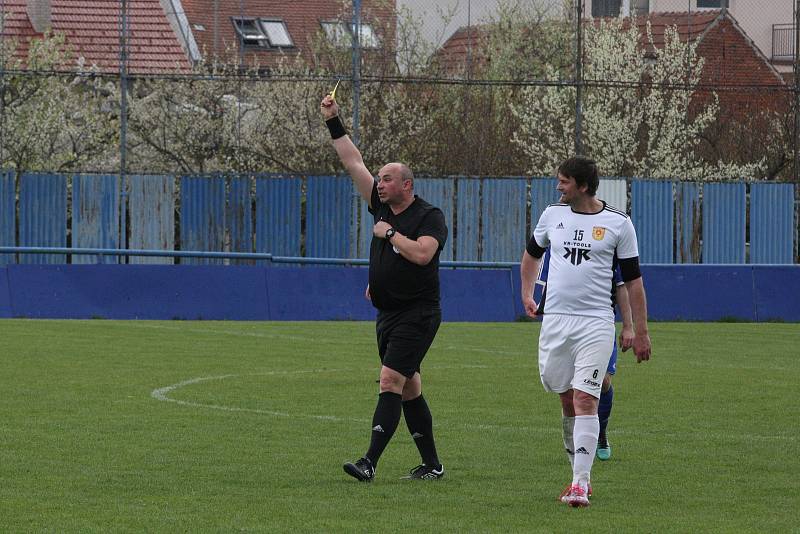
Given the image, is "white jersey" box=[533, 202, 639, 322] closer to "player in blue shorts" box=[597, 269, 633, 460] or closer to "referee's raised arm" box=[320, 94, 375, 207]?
"player in blue shorts" box=[597, 269, 633, 460]

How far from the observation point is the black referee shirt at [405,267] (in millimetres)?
8922

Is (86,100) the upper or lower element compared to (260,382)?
upper

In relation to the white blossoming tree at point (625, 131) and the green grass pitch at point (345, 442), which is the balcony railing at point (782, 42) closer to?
the white blossoming tree at point (625, 131)

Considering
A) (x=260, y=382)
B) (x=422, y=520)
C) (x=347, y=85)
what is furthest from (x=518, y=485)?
(x=347, y=85)

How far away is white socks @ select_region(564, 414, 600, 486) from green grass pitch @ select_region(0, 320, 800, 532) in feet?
0.65

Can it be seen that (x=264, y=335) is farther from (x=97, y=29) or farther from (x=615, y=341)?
(x=97, y=29)

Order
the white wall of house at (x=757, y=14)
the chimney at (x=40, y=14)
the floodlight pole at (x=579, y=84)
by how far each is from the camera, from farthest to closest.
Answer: the white wall of house at (x=757, y=14)
the chimney at (x=40, y=14)
the floodlight pole at (x=579, y=84)

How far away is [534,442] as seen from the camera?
10.7 meters

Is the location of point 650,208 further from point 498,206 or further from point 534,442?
point 534,442

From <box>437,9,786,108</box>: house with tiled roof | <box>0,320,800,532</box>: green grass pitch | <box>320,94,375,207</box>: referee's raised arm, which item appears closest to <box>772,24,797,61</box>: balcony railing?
<box>437,9,786,108</box>: house with tiled roof

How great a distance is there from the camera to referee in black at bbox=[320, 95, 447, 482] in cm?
879

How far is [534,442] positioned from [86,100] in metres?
23.6

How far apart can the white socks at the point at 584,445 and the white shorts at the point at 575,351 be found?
16 centimetres

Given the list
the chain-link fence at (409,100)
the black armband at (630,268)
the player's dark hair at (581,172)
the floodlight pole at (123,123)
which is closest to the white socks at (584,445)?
the black armband at (630,268)
